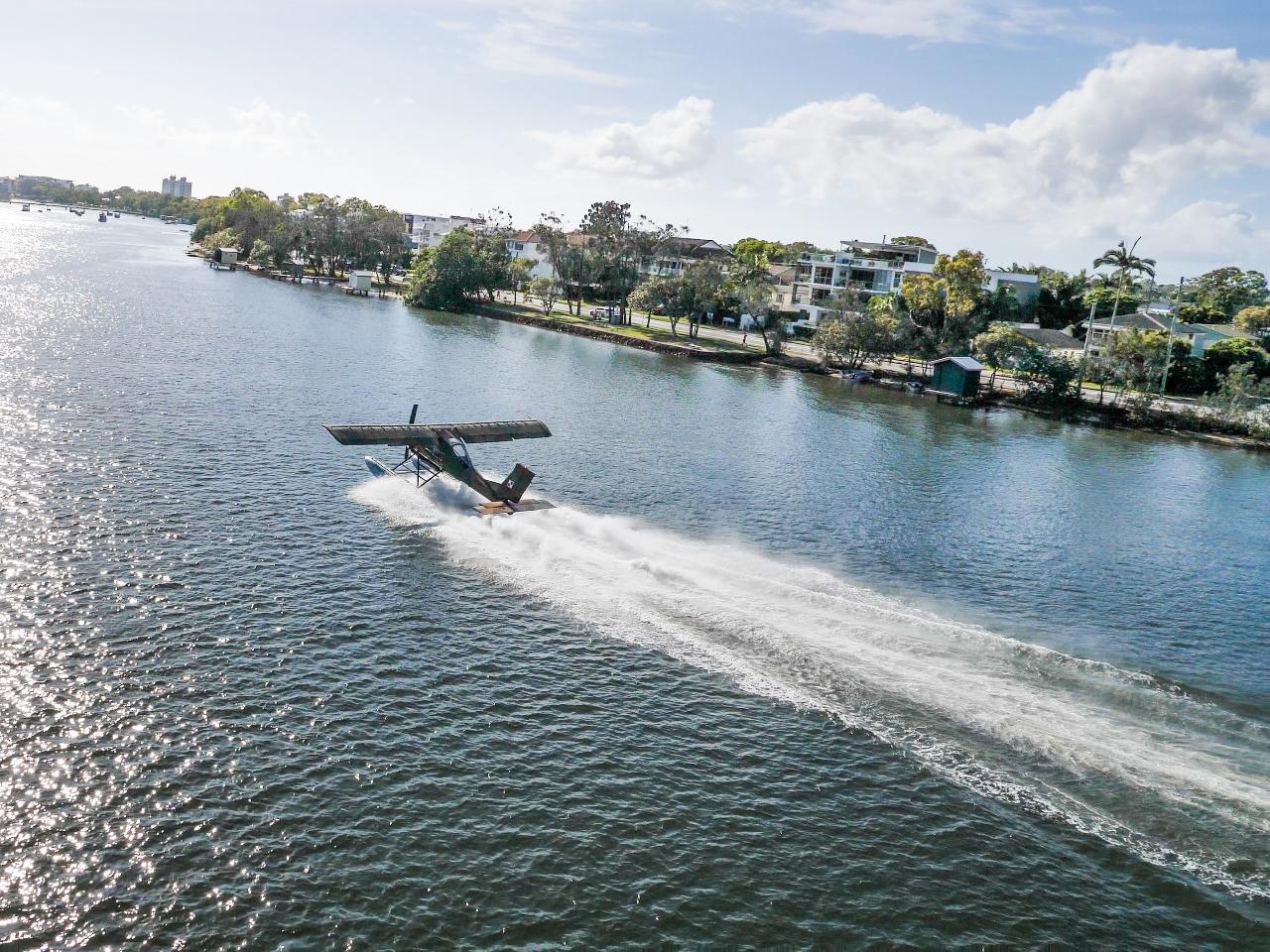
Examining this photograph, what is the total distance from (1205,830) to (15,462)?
53508mm

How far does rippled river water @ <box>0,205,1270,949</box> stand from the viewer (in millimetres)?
21312

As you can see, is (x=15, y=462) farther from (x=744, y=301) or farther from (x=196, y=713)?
(x=744, y=301)

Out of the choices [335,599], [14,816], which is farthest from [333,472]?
[14,816]

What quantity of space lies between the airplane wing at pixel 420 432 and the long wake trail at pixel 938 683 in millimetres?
4280

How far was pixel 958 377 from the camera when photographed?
112 metres

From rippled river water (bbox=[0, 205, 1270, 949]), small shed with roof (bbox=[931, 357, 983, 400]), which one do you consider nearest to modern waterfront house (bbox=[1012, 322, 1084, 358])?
small shed with roof (bbox=[931, 357, 983, 400])

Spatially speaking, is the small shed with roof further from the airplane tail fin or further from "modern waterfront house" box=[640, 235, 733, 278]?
the airplane tail fin


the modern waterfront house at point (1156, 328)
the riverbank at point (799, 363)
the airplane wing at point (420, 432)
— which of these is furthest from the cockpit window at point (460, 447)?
the modern waterfront house at point (1156, 328)

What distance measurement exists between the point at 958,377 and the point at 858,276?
177ft

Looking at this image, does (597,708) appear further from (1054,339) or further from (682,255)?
(682,255)

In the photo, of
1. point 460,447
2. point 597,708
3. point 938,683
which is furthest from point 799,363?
point 597,708

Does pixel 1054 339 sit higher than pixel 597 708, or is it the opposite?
pixel 1054 339

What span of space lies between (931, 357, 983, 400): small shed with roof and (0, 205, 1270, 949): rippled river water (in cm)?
5178

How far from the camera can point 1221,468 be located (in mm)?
84312
